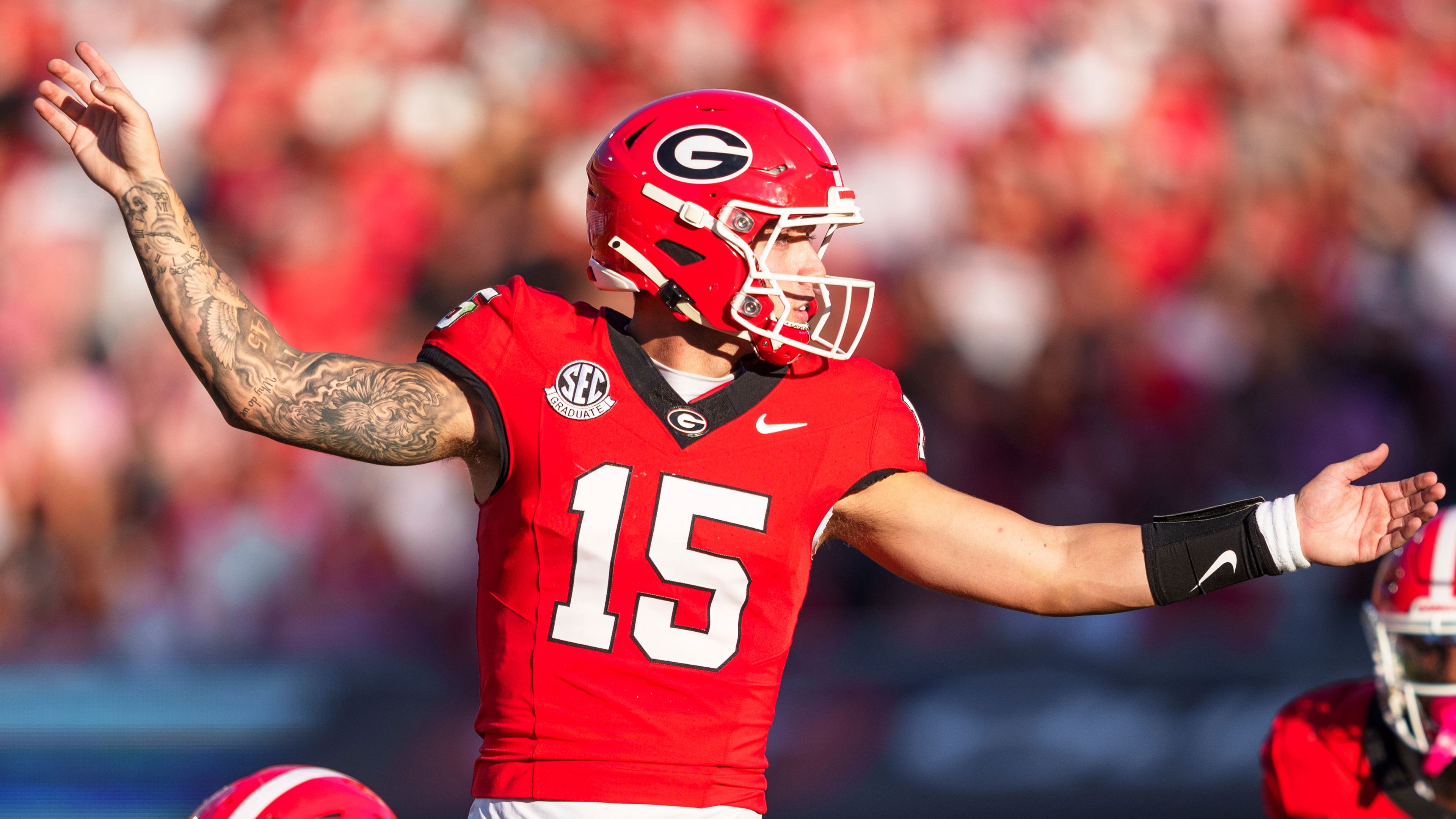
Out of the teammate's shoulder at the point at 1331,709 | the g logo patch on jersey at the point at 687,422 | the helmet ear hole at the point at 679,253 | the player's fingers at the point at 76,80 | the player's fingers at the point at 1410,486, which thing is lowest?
the teammate's shoulder at the point at 1331,709

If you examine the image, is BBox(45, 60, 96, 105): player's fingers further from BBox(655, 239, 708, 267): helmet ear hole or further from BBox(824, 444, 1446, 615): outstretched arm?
BBox(824, 444, 1446, 615): outstretched arm

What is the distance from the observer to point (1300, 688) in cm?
549

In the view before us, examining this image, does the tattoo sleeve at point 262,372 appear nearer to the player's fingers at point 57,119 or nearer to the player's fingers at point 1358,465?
the player's fingers at point 57,119

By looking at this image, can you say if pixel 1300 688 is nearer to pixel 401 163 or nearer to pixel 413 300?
pixel 413 300

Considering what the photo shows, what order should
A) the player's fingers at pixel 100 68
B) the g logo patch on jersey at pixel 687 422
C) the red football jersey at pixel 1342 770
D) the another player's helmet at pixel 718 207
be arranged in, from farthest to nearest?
1. the red football jersey at pixel 1342 770
2. the another player's helmet at pixel 718 207
3. the g logo patch on jersey at pixel 687 422
4. the player's fingers at pixel 100 68

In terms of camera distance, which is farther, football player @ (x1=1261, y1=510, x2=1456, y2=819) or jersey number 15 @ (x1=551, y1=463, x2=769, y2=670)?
football player @ (x1=1261, y1=510, x2=1456, y2=819)

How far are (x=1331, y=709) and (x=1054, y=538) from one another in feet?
4.70

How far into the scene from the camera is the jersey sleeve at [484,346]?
2467 mm

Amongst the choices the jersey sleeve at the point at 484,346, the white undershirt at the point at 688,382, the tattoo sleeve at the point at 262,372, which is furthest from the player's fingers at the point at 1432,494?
the tattoo sleeve at the point at 262,372

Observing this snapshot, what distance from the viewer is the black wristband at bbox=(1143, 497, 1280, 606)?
2.54 metres

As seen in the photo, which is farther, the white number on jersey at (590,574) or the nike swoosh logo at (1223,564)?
the nike swoosh logo at (1223,564)

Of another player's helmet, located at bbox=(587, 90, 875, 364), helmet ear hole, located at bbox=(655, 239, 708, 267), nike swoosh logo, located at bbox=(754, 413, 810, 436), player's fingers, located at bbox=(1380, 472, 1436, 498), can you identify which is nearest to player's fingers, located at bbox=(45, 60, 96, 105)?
another player's helmet, located at bbox=(587, 90, 875, 364)

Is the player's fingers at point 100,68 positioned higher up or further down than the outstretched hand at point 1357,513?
higher up

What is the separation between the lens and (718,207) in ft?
8.58
